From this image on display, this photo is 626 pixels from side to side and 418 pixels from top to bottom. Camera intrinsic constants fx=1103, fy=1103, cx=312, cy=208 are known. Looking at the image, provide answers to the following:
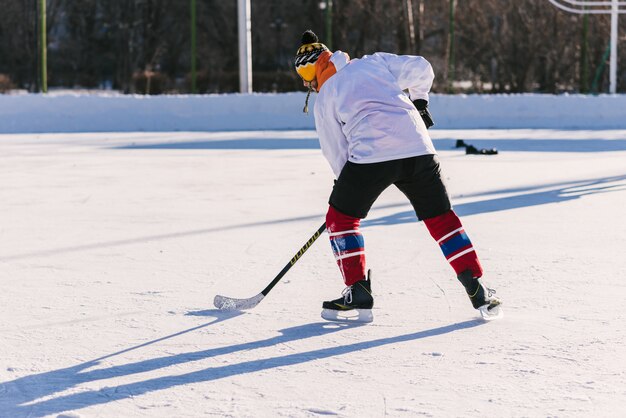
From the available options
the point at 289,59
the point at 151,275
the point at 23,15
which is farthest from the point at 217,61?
the point at 151,275

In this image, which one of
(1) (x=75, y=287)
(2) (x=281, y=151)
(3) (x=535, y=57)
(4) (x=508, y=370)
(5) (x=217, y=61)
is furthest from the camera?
(5) (x=217, y=61)

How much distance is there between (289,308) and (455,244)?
2.45 ft

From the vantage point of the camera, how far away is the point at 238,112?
59.5 feet

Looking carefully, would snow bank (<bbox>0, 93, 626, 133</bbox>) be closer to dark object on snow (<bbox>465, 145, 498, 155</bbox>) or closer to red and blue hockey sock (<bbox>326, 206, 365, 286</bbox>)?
dark object on snow (<bbox>465, 145, 498, 155</bbox>)

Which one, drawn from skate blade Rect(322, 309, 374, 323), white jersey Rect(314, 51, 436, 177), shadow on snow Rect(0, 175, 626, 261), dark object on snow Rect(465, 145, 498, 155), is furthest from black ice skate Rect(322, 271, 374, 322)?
dark object on snow Rect(465, 145, 498, 155)

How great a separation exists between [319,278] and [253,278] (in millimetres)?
308

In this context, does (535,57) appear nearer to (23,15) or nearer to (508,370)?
(23,15)

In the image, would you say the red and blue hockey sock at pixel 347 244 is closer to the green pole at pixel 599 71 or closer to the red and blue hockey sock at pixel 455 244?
the red and blue hockey sock at pixel 455 244

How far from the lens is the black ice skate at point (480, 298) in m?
4.13

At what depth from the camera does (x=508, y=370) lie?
3.41 metres

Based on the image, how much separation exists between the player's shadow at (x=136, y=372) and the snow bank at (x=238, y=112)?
13.8 metres

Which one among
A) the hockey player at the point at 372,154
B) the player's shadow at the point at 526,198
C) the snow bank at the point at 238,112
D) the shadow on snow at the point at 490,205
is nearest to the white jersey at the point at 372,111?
the hockey player at the point at 372,154

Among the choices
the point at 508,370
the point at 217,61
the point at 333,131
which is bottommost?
the point at 217,61

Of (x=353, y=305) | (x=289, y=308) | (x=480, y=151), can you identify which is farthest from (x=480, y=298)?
(x=480, y=151)
